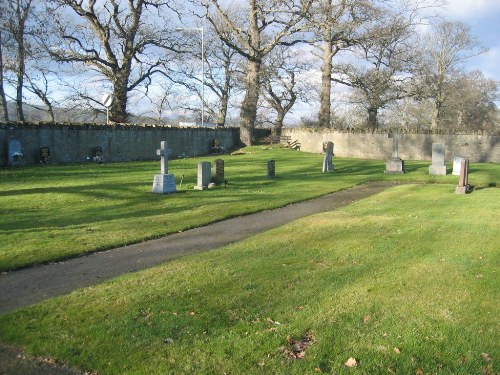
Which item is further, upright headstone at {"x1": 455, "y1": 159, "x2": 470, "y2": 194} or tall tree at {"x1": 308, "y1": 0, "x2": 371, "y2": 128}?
tall tree at {"x1": 308, "y1": 0, "x2": 371, "y2": 128}

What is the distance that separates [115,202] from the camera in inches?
531

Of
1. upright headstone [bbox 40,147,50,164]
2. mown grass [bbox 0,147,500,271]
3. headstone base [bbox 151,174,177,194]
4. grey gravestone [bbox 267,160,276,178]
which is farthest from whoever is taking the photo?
upright headstone [bbox 40,147,50,164]

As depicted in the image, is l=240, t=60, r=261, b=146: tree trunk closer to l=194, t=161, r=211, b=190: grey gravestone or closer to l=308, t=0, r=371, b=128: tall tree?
l=308, t=0, r=371, b=128: tall tree

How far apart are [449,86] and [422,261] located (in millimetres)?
51861

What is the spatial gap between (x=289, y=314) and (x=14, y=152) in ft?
67.0

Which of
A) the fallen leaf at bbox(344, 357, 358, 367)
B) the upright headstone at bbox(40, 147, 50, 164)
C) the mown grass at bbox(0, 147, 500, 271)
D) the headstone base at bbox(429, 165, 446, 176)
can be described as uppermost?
the upright headstone at bbox(40, 147, 50, 164)

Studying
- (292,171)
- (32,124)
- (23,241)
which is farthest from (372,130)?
(23,241)

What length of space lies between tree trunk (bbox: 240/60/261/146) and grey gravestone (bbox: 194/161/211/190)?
25.0 m

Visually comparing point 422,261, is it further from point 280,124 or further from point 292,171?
point 280,124

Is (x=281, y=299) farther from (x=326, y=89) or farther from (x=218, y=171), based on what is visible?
(x=326, y=89)

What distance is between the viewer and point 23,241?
897cm

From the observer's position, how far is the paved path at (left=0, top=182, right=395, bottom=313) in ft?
21.0

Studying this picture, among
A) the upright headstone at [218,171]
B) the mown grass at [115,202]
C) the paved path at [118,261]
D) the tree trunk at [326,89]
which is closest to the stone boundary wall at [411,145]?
the tree trunk at [326,89]

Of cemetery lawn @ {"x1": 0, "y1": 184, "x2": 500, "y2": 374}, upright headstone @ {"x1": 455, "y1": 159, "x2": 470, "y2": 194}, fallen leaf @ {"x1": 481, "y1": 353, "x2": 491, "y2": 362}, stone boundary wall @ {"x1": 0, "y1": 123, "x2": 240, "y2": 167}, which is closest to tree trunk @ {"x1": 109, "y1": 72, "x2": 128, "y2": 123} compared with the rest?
stone boundary wall @ {"x1": 0, "y1": 123, "x2": 240, "y2": 167}
